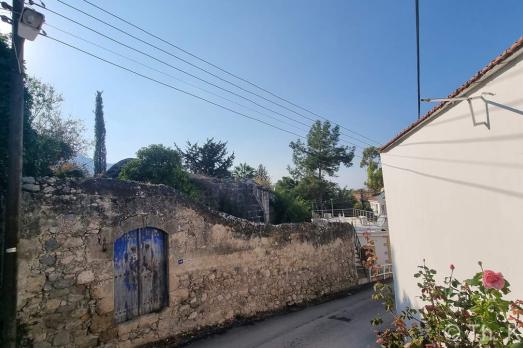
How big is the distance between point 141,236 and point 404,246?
227 inches

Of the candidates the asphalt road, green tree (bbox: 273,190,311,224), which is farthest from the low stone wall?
green tree (bbox: 273,190,311,224)

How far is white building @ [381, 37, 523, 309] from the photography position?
343 centimetres

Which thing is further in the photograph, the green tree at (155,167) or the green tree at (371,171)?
the green tree at (371,171)

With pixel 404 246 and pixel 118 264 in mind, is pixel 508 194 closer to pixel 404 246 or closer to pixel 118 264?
pixel 404 246

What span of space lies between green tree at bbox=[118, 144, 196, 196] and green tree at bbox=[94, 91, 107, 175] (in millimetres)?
14513

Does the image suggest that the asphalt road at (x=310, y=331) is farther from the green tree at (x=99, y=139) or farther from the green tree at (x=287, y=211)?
the green tree at (x=99, y=139)

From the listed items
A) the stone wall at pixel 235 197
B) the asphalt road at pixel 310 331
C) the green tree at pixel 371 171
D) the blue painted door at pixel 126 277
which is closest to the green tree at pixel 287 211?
the stone wall at pixel 235 197

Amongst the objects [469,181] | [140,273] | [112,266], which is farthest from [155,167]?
[469,181]

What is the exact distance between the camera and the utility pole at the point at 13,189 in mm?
4184

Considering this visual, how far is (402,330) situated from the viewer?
9.67ft

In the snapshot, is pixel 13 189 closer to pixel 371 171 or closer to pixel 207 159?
A: pixel 207 159

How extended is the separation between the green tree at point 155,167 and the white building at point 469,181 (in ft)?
27.0

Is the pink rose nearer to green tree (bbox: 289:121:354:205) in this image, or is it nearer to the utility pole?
the utility pole

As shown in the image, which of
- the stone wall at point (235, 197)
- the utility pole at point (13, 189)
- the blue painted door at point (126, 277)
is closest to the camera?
the utility pole at point (13, 189)
